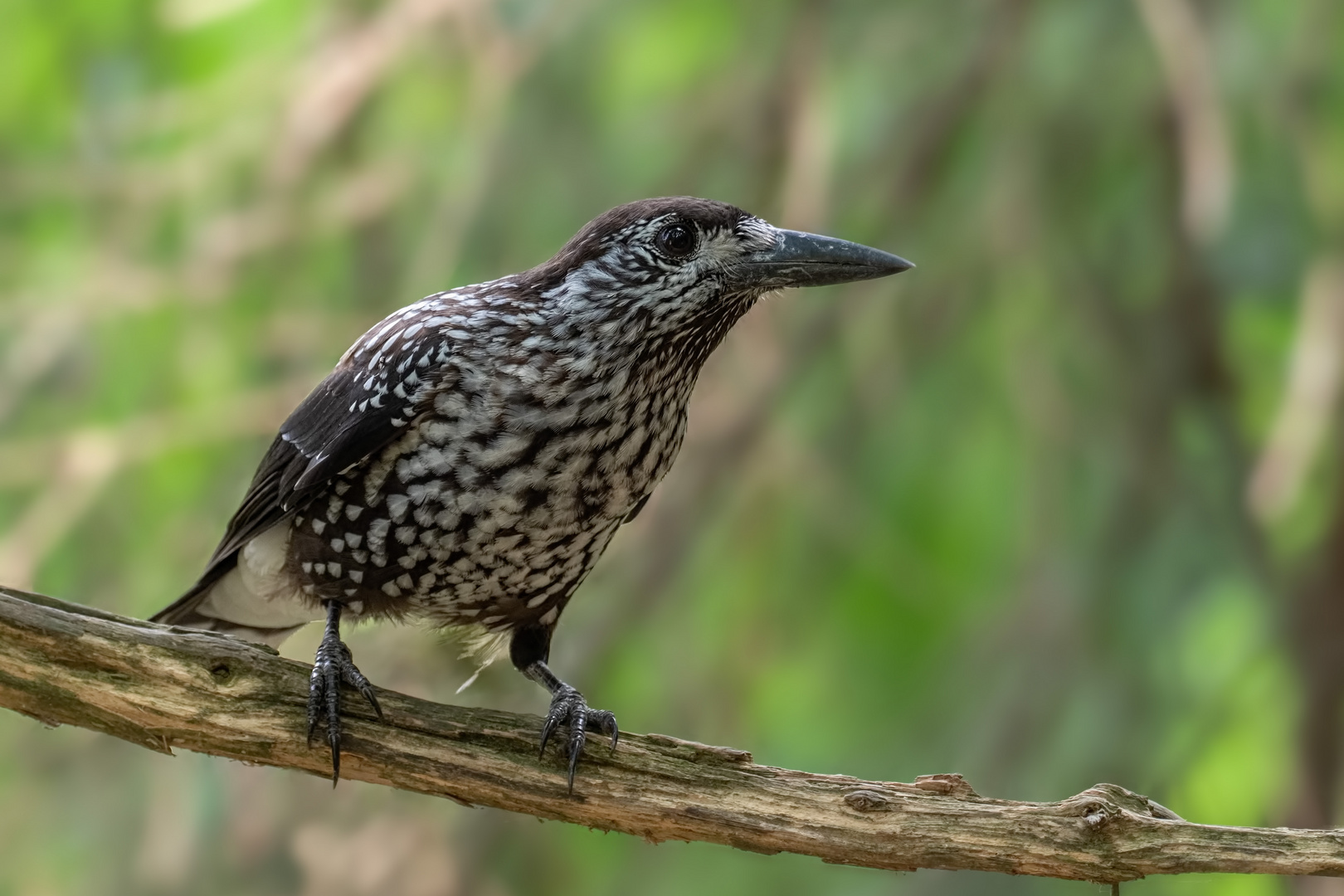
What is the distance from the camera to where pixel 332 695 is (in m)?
2.82

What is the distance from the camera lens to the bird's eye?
3.07 metres

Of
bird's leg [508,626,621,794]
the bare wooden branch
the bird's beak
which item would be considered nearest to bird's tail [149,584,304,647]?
the bare wooden branch

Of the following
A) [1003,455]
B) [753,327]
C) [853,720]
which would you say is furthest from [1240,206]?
[853,720]

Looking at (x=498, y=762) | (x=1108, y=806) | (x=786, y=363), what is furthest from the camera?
(x=786, y=363)

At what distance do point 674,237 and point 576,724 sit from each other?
1.12 m

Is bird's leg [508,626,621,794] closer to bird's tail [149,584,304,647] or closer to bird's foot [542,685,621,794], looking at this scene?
bird's foot [542,685,621,794]

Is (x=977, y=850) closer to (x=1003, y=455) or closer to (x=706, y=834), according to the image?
(x=706, y=834)

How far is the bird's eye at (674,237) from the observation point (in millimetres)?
3068

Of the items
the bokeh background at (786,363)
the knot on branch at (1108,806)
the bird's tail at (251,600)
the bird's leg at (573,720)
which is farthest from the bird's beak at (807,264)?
the bokeh background at (786,363)

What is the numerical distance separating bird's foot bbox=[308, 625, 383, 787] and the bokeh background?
203cm

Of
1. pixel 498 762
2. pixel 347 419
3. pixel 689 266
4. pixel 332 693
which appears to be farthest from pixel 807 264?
pixel 332 693

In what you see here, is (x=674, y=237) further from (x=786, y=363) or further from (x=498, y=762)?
(x=786, y=363)

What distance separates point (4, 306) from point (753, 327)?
286cm

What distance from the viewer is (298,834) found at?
4.85 m
